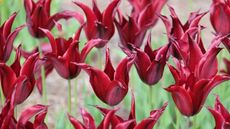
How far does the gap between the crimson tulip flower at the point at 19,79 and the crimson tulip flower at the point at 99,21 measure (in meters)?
0.32

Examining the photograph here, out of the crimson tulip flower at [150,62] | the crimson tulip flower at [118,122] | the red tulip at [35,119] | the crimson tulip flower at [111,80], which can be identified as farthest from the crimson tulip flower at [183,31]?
the red tulip at [35,119]

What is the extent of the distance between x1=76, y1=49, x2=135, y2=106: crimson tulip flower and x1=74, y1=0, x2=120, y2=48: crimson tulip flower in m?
0.27

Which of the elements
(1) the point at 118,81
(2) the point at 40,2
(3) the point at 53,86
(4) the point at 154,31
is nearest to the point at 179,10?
(4) the point at 154,31

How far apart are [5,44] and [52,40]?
0.18m

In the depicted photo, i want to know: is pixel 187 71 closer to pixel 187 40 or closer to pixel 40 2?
pixel 187 40

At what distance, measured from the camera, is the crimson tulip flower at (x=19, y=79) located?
2248 millimetres

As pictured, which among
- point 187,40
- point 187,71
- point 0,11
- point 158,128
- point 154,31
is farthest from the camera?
point 154,31

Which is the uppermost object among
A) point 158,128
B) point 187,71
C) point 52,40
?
point 52,40

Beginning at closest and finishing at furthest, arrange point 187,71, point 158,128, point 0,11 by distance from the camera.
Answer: point 187,71
point 158,128
point 0,11

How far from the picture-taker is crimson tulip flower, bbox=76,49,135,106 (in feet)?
7.32

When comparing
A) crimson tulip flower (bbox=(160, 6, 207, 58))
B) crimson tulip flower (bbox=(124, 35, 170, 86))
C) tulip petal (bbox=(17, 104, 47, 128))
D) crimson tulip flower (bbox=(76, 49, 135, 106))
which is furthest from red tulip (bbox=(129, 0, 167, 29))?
tulip petal (bbox=(17, 104, 47, 128))

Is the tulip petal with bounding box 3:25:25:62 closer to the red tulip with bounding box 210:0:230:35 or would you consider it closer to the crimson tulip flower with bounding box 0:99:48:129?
the crimson tulip flower with bounding box 0:99:48:129

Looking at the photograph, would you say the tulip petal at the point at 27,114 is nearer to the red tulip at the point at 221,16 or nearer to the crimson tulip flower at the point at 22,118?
the crimson tulip flower at the point at 22,118

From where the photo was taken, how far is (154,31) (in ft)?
17.3
